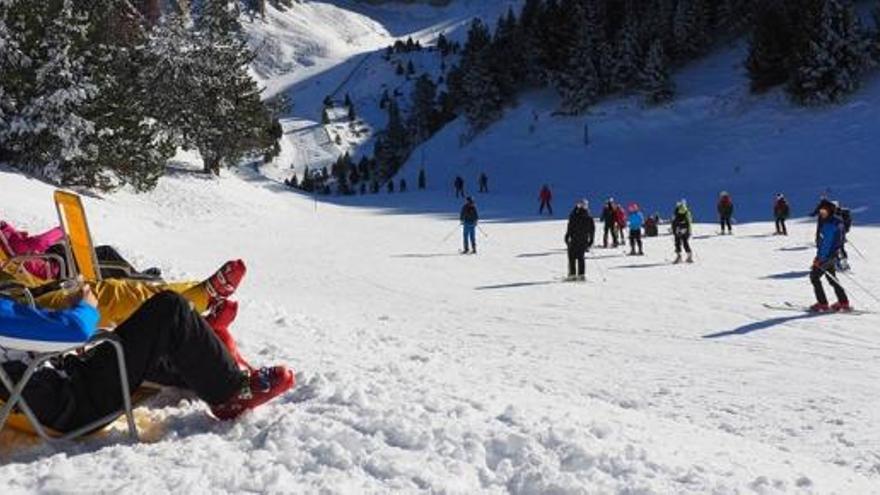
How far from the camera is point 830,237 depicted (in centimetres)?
1366

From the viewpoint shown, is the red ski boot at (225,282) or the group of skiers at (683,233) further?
the group of skiers at (683,233)

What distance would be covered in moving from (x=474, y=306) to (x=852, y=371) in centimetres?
595

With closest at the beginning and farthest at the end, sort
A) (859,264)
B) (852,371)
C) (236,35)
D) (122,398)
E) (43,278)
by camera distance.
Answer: (122,398)
(43,278)
(852,371)
(859,264)
(236,35)

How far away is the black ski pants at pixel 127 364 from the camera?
4273 mm

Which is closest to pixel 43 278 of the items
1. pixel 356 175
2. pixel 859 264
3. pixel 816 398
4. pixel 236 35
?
pixel 816 398

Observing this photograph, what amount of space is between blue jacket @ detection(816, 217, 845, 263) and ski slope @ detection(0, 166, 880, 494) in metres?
1.23

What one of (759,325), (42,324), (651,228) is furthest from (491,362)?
(651,228)

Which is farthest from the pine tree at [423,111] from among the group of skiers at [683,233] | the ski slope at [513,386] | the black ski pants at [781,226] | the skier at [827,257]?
the skier at [827,257]

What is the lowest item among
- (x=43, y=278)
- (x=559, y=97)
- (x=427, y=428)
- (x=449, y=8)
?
(x=427, y=428)

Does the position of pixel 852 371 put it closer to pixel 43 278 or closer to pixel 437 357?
pixel 437 357

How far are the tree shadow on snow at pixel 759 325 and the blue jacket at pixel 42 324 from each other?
29.5 ft

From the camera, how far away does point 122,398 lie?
14.2 feet

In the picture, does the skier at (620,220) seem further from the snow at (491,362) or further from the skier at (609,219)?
the snow at (491,362)

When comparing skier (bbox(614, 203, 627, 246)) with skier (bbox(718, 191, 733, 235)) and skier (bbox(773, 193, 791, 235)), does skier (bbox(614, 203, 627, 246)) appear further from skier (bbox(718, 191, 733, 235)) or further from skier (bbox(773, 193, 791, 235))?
skier (bbox(773, 193, 791, 235))
